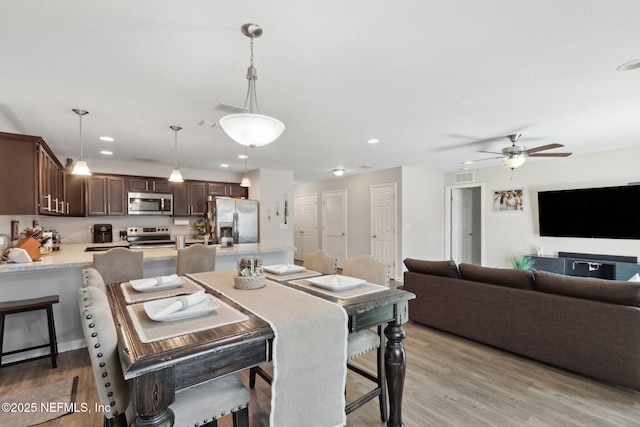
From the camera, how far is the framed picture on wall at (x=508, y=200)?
577 centimetres

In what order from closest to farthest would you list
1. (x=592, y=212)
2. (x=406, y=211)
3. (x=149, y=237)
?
(x=592, y=212) → (x=149, y=237) → (x=406, y=211)

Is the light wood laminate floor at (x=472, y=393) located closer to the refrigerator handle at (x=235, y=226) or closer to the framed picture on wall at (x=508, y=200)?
the refrigerator handle at (x=235, y=226)

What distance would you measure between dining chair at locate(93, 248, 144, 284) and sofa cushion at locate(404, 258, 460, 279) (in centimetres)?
305

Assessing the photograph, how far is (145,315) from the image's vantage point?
4.64ft

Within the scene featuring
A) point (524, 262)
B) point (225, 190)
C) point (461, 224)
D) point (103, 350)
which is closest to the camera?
point (103, 350)

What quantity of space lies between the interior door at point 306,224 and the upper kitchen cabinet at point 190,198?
3.19 metres

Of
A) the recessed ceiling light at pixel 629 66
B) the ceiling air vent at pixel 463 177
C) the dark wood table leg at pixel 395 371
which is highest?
the recessed ceiling light at pixel 629 66

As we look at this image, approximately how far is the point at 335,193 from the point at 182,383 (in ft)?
22.2

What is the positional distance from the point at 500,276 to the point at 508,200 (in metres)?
3.73

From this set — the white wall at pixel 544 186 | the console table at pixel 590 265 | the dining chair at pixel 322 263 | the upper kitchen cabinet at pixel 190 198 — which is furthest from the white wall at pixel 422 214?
the upper kitchen cabinet at pixel 190 198

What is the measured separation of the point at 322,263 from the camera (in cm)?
272

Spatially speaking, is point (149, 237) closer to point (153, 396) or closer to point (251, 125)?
point (251, 125)

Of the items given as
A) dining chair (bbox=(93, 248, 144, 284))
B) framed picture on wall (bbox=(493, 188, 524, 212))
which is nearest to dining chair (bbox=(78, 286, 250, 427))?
dining chair (bbox=(93, 248, 144, 284))

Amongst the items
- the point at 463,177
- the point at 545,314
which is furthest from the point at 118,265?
the point at 463,177
